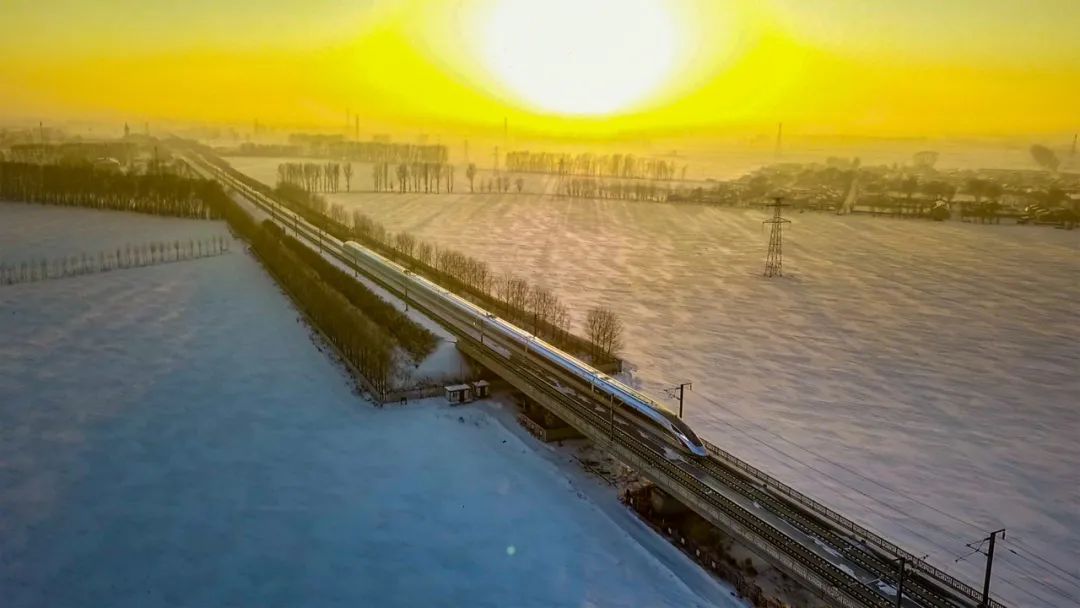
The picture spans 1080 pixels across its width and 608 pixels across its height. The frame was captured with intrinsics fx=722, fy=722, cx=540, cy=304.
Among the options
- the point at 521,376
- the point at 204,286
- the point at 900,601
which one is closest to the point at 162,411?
the point at 521,376

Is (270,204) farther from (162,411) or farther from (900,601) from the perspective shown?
(900,601)

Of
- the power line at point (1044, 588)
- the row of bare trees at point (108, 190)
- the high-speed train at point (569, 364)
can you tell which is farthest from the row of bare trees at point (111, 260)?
the power line at point (1044, 588)

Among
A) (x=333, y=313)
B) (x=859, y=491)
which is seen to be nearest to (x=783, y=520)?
(x=859, y=491)

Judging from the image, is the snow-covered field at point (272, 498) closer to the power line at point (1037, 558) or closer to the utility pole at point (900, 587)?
the utility pole at point (900, 587)

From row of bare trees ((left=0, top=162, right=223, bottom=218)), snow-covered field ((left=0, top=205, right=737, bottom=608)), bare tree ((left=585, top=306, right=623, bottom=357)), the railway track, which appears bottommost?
snow-covered field ((left=0, top=205, right=737, bottom=608))

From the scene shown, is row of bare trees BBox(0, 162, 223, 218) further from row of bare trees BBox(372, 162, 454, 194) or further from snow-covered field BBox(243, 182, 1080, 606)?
row of bare trees BBox(372, 162, 454, 194)

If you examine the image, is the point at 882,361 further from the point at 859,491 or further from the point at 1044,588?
the point at 1044,588

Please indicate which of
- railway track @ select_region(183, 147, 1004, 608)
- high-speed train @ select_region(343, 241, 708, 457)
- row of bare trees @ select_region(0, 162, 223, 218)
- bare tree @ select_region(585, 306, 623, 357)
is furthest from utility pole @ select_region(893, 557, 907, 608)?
row of bare trees @ select_region(0, 162, 223, 218)
